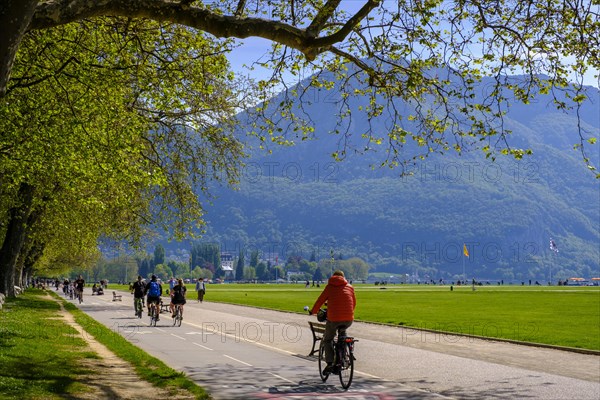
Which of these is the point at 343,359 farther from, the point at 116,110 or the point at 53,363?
the point at 116,110

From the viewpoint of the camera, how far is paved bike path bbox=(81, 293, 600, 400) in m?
13.0

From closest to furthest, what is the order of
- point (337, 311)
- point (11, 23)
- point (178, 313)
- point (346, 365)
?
point (11, 23) < point (346, 365) < point (337, 311) < point (178, 313)

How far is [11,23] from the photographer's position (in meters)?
7.74

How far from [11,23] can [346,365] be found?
8.55m

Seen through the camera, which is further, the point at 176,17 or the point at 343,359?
the point at 343,359

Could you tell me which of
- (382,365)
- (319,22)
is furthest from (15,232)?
(319,22)

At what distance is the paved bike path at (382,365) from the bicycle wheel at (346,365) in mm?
148

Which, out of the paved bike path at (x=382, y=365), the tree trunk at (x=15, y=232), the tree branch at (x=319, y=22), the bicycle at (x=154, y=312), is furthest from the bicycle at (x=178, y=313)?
the tree branch at (x=319, y=22)

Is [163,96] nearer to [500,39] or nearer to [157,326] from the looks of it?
[500,39]

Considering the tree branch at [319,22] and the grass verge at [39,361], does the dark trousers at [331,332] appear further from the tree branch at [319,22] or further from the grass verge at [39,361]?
the tree branch at [319,22]

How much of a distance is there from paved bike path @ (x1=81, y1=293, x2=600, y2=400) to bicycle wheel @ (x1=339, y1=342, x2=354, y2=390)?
0.48ft

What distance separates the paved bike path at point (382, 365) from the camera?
13.0m

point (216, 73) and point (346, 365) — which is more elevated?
point (216, 73)

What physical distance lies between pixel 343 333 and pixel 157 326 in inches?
695
